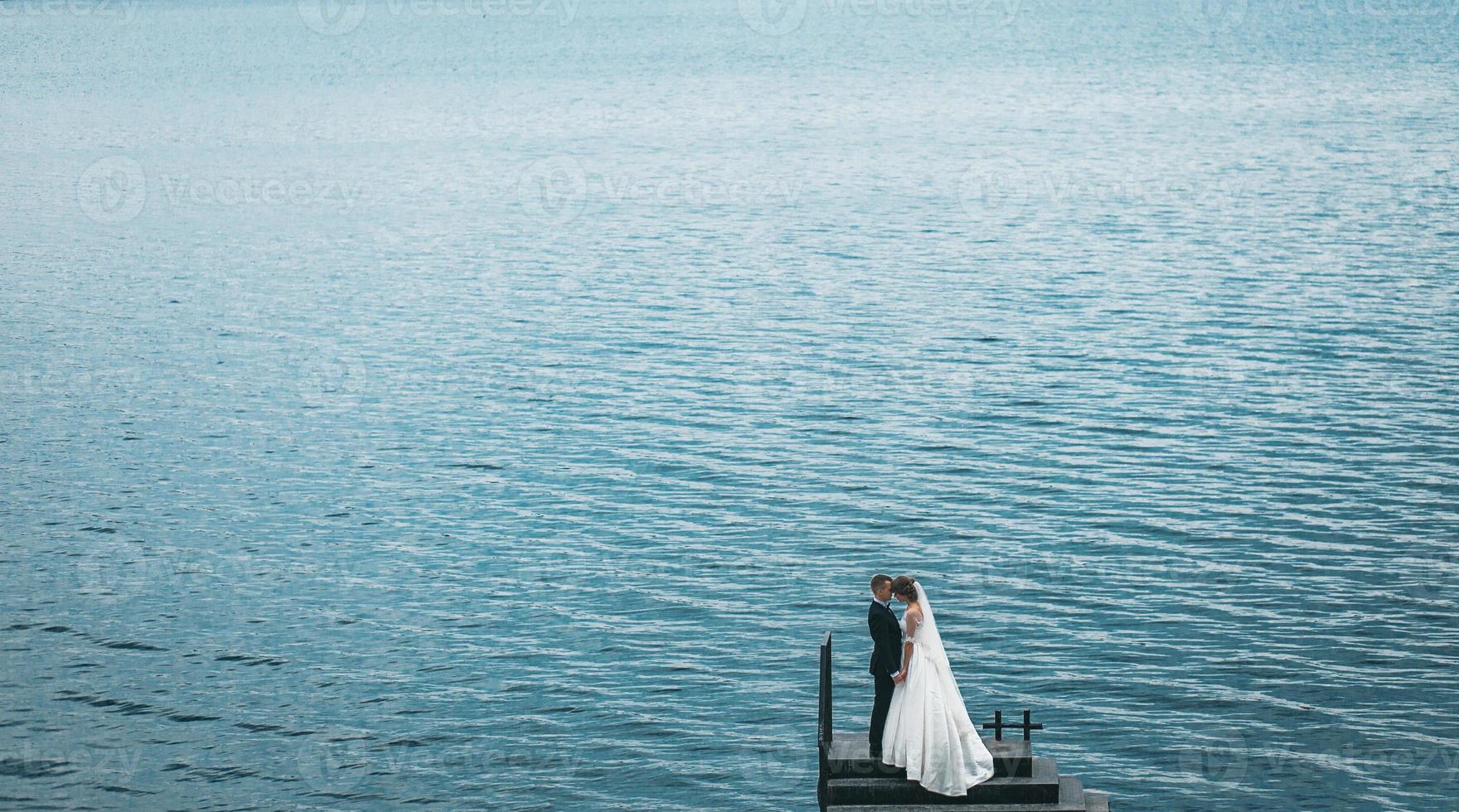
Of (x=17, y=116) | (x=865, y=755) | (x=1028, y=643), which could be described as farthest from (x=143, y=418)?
(x=17, y=116)

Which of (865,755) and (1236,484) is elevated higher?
(1236,484)

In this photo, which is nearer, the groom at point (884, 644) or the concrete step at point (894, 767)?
the groom at point (884, 644)

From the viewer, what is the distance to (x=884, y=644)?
2092 cm

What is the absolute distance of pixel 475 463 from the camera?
44.9 m

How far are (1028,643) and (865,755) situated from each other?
10884 mm

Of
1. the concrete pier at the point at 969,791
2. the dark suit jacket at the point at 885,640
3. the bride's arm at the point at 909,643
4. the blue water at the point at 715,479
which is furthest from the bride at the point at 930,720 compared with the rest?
the blue water at the point at 715,479

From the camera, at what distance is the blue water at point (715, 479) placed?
95.9ft

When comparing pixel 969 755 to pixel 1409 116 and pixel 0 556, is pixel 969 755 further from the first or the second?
pixel 1409 116

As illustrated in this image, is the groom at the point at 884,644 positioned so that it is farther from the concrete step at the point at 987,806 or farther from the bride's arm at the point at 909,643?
the concrete step at the point at 987,806

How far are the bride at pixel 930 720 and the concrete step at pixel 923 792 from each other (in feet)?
0.58

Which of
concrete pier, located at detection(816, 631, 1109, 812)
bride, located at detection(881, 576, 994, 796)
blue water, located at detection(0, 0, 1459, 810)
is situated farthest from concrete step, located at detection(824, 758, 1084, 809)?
blue water, located at detection(0, 0, 1459, 810)

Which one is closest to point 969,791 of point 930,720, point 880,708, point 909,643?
point 930,720

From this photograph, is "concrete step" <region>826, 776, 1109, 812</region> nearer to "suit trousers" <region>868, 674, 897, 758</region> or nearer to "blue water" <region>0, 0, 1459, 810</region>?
"suit trousers" <region>868, 674, 897, 758</region>

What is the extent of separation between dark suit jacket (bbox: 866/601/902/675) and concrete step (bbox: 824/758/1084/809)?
1.46 meters
